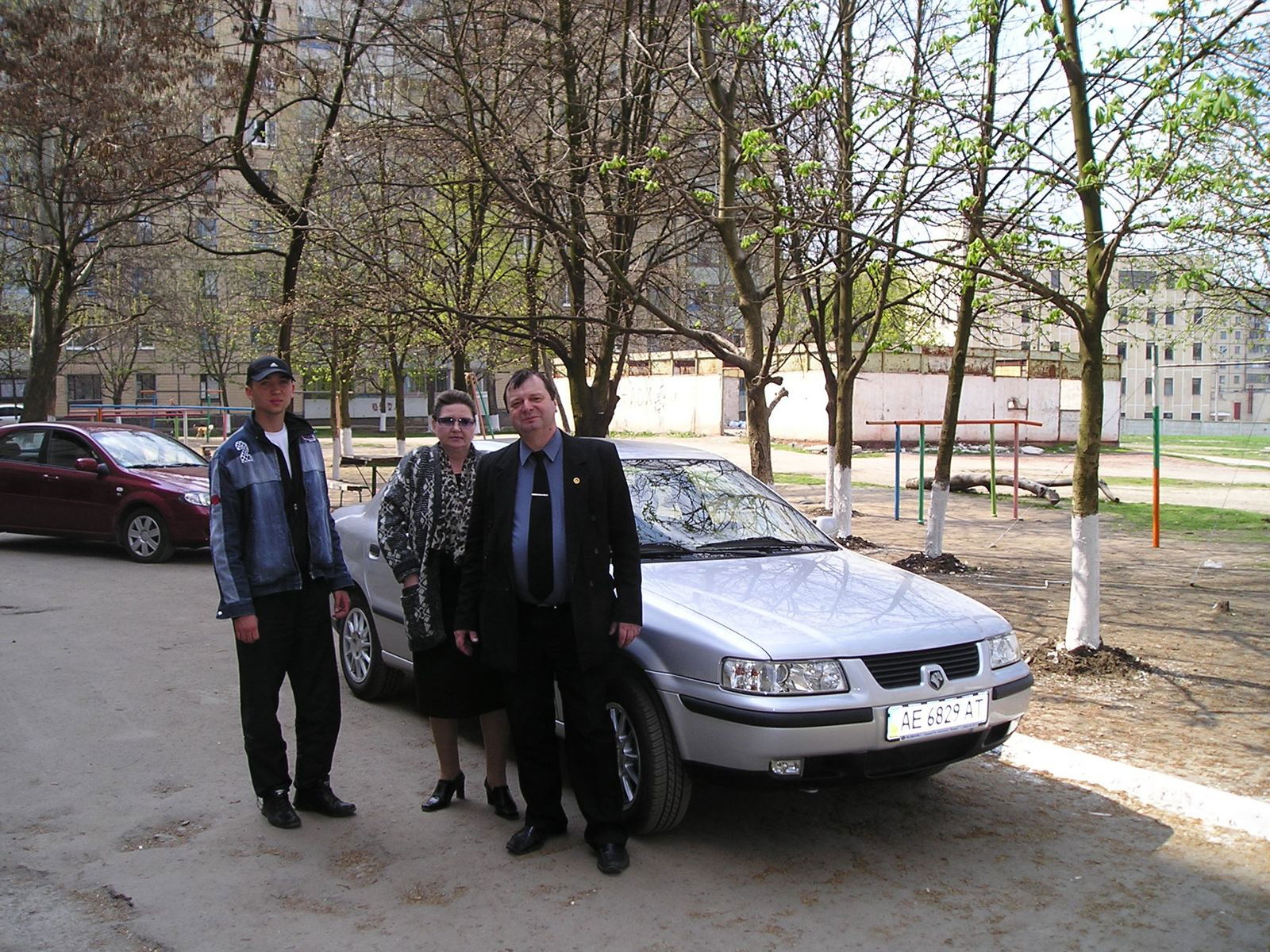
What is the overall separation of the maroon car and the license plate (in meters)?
9.72

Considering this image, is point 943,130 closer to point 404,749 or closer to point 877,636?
point 877,636

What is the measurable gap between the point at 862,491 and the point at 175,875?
1906 centimetres

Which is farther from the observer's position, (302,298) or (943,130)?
(302,298)

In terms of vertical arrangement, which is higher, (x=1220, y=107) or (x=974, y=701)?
(x=1220, y=107)

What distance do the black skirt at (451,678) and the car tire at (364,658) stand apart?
1.68 metres

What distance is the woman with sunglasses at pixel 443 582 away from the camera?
466cm

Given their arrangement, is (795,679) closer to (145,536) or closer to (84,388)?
(145,536)

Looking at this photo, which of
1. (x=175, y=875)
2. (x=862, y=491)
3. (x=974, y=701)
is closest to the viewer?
(x=175, y=875)

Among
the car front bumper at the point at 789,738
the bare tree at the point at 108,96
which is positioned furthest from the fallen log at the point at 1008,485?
the car front bumper at the point at 789,738

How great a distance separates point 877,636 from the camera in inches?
171

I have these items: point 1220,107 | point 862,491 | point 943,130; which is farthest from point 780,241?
point 862,491

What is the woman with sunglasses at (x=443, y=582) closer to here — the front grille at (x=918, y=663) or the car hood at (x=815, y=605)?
the car hood at (x=815, y=605)

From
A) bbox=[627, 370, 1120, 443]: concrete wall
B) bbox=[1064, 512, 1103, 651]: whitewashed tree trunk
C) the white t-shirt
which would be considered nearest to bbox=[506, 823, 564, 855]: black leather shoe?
the white t-shirt

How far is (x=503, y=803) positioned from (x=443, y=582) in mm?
978
